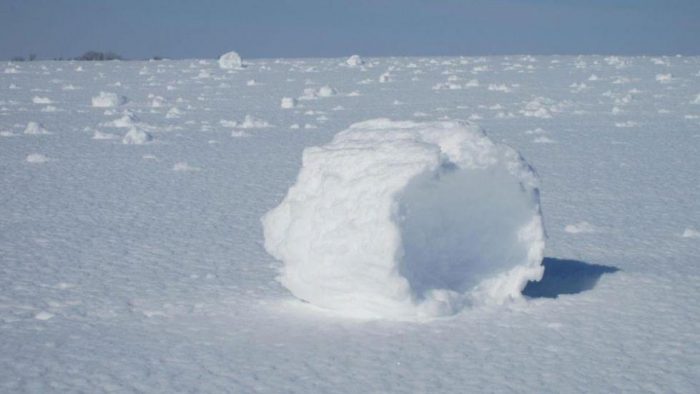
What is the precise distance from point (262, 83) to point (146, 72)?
22.5ft

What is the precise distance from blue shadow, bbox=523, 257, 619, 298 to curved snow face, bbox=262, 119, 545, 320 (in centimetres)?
23

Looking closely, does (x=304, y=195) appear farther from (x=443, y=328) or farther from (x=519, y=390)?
(x=519, y=390)

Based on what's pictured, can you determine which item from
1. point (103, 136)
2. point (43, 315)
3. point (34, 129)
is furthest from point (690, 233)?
point (34, 129)

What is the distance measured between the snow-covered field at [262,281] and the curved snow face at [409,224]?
0.13 metres

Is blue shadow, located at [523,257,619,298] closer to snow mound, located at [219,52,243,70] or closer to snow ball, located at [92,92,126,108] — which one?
snow ball, located at [92,92,126,108]

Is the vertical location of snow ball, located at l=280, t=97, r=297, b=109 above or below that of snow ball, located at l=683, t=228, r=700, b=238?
below

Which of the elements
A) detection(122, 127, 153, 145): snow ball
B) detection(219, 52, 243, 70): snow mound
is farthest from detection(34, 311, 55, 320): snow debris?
detection(219, 52, 243, 70): snow mound

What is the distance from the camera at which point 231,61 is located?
30.7 m

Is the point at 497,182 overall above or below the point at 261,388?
above

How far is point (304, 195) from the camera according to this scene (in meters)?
4.31

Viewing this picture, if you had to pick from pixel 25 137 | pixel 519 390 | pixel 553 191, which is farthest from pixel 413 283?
pixel 25 137

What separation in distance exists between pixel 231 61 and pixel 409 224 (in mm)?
27370

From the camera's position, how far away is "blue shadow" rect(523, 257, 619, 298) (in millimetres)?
4469

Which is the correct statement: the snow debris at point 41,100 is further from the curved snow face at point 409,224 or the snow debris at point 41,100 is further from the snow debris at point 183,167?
the curved snow face at point 409,224
